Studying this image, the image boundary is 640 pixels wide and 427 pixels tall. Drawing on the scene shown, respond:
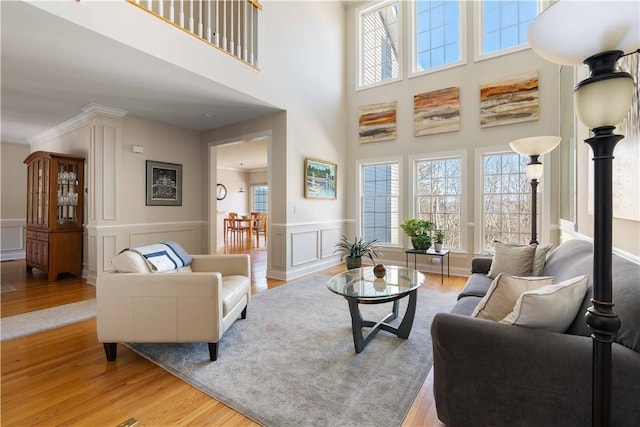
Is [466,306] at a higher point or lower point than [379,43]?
lower

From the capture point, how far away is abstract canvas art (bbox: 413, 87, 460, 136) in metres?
5.02

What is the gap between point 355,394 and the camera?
179 centimetres

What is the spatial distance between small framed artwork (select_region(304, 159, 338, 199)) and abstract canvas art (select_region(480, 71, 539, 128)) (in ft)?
8.65

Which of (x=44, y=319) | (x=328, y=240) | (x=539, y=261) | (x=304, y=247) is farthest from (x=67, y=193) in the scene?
(x=539, y=261)

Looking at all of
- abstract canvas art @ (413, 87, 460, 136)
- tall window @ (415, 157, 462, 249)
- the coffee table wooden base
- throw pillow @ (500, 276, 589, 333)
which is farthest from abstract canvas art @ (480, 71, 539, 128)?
throw pillow @ (500, 276, 589, 333)

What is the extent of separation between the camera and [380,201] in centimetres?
588

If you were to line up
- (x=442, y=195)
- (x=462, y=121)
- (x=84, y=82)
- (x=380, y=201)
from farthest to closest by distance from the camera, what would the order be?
1. (x=380, y=201)
2. (x=442, y=195)
3. (x=462, y=121)
4. (x=84, y=82)

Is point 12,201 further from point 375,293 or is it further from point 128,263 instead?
point 375,293

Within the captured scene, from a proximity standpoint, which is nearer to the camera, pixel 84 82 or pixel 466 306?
pixel 466 306

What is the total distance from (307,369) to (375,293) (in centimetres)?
75

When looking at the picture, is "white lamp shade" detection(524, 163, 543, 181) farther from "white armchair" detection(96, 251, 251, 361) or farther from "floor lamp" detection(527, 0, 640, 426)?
"white armchair" detection(96, 251, 251, 361)

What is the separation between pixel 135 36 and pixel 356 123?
4122mm

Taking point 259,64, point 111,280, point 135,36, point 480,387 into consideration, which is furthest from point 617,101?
point 259,64

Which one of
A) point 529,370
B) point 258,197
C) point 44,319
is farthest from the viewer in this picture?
point 258,197
